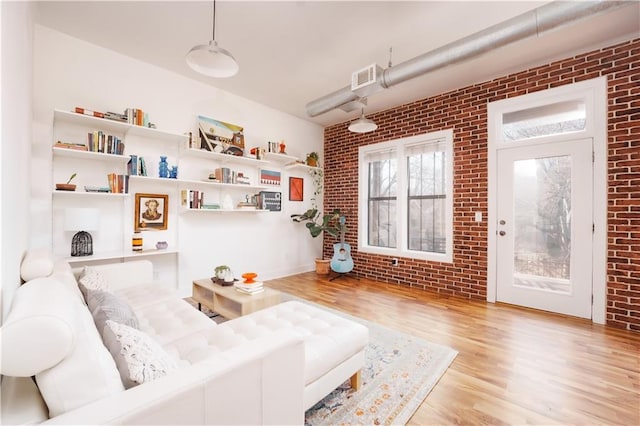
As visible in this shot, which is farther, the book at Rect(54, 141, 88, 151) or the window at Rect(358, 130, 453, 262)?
the window at Rect(358, 130, 453, 262)

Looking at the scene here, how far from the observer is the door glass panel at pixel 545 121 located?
10.0 feet

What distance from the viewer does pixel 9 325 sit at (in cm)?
69

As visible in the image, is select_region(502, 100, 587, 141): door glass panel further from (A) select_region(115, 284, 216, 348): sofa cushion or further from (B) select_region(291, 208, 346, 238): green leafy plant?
(A) select_region(115, 284, 216, 348): sofa cushion

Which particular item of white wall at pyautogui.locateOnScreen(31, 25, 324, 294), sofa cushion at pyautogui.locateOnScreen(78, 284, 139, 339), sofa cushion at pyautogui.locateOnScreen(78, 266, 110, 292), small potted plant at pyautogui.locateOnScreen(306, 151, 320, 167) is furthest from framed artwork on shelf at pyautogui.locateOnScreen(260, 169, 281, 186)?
sofa cushion at pyautogui.locateOnScreen(78, 284, 139, 339)

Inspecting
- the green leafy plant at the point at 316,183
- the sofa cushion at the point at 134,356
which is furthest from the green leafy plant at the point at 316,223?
the sofa cushion at the point at 134,356

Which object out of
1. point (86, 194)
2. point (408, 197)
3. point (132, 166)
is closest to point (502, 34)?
point (408, 197)

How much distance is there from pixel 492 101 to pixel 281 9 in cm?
287

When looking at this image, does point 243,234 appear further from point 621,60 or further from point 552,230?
point 621,60

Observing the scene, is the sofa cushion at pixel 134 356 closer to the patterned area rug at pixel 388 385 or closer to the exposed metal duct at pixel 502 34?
the patterned area rug at pixel 388 385

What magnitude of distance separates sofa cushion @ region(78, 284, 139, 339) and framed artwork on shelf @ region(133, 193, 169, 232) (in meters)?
1.83

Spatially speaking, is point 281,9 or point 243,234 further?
point 243,234

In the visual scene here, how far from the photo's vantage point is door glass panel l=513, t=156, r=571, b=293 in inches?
121

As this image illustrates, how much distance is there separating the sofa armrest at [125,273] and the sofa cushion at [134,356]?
1.67 meters

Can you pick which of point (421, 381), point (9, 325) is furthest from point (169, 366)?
point (421, 381)
